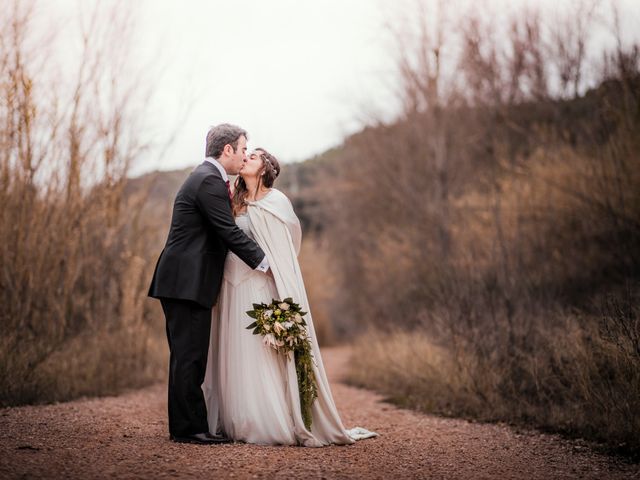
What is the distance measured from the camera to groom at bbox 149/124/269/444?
16.6ft

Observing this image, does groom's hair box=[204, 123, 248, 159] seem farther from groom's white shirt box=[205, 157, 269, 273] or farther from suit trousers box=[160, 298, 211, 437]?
suit trousers box=[160, 298, 211, 437]

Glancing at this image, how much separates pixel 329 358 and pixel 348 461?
1155 centimetres

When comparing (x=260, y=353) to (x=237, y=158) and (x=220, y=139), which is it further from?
(x=220, y=139)

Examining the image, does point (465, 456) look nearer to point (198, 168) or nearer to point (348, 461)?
point (348, 461)

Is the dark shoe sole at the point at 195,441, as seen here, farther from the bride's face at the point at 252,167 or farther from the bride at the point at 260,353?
the bride's face at the point at 252,167

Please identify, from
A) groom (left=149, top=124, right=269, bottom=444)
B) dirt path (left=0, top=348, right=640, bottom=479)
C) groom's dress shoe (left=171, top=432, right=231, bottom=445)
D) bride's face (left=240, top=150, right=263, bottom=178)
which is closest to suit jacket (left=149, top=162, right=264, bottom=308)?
groom (left=149, top=124, right=269, bottom=444)

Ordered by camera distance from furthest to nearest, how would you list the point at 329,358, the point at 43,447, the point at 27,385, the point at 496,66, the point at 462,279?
the point at 329,358
the point at 496,66
the point at 462,279
the point at 27,385
the point at 43,447

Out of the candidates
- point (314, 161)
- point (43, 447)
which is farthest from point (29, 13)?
point (314, 161)

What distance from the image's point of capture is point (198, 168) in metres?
5.38

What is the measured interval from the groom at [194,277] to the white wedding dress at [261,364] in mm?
201

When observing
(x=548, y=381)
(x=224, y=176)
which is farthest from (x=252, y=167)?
(x=548, y=381)

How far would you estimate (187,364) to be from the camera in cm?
508

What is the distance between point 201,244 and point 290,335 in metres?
1.00

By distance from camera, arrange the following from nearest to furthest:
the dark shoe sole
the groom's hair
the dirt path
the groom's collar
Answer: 1. the dirt path
2. the dark shoe sole
3. the groom's collar
4. the groom's hair
